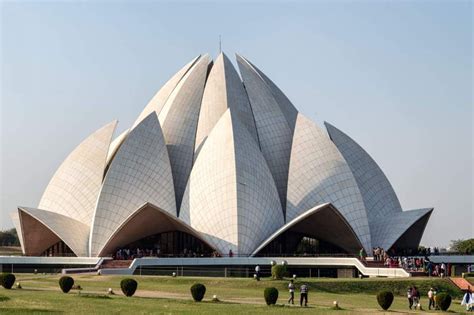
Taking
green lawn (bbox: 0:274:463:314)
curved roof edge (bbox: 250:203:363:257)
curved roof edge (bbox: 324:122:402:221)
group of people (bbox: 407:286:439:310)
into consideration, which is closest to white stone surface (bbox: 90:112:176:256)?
curved roof edge (bbox: 250:203:363:257)

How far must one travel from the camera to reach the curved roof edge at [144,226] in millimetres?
46875

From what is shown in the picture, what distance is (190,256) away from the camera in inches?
1799

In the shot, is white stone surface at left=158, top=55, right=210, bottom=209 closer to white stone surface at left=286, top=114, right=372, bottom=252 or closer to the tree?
white stone surface at left=286, top=114, right=372, bottom=252

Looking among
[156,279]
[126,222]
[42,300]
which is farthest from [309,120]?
[42,300]

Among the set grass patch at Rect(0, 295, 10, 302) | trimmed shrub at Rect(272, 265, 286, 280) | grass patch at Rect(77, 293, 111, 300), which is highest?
trimmed shrub at Rect(272, 265, 286, 280)

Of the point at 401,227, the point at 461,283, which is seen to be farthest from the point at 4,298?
the point at 401,227

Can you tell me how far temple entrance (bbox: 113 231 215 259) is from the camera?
48.5m

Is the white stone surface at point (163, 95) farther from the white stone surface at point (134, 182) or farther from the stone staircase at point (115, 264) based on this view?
the stone staircase at point (115, 264)

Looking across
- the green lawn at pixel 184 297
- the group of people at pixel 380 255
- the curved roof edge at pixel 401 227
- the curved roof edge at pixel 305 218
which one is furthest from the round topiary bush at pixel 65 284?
the curved roof edge at pixel 401 227

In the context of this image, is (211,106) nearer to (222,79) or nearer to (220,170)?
(222,79)

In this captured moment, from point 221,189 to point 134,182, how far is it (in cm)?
659

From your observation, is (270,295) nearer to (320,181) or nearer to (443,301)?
(443,301)

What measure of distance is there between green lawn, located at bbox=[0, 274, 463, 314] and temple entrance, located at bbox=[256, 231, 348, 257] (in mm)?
16102

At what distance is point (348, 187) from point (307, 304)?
24.1 m
